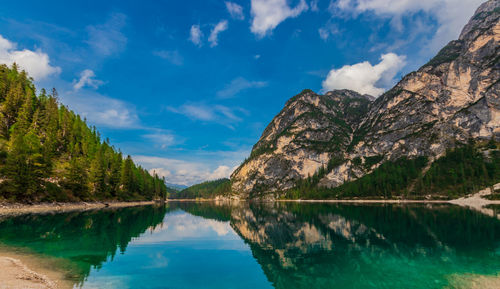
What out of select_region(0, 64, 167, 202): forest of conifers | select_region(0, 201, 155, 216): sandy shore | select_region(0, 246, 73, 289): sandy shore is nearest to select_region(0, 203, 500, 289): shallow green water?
select_region(0, 246, 73, 289): sandy shore

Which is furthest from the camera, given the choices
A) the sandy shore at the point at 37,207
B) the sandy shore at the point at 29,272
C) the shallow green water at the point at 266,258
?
the sandy shore at the point at 37,207

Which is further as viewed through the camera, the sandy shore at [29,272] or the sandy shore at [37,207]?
the sandy shore at [37,207]

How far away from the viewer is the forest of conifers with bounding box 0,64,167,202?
6353 cm

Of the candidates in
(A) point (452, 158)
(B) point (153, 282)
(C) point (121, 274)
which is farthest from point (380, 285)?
(A) point (452, 158)

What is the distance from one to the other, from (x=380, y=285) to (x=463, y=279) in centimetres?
613

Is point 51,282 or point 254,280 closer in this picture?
point 51,282

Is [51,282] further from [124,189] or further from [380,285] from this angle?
[124,189]

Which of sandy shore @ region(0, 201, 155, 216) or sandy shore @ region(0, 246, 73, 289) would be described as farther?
sandy shore @ region(0, 201, 155, 216)

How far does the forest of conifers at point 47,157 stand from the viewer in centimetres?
6353

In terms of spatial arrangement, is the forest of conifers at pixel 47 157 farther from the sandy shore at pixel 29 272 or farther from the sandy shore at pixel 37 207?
the sandy shore at pixel 29 272

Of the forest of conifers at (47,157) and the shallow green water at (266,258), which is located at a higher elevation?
the forest of conifers at (47,157)

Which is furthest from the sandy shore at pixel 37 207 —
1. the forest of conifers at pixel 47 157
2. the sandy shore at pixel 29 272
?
the sandy shore at pixel 29 272

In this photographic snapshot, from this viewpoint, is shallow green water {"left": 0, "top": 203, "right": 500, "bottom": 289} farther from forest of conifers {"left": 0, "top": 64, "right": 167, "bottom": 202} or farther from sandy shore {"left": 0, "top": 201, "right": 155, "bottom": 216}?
forest of conifers {"left": 0, "top": 64, "right": 167, "bottom": 202}

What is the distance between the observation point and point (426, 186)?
6196 inches
